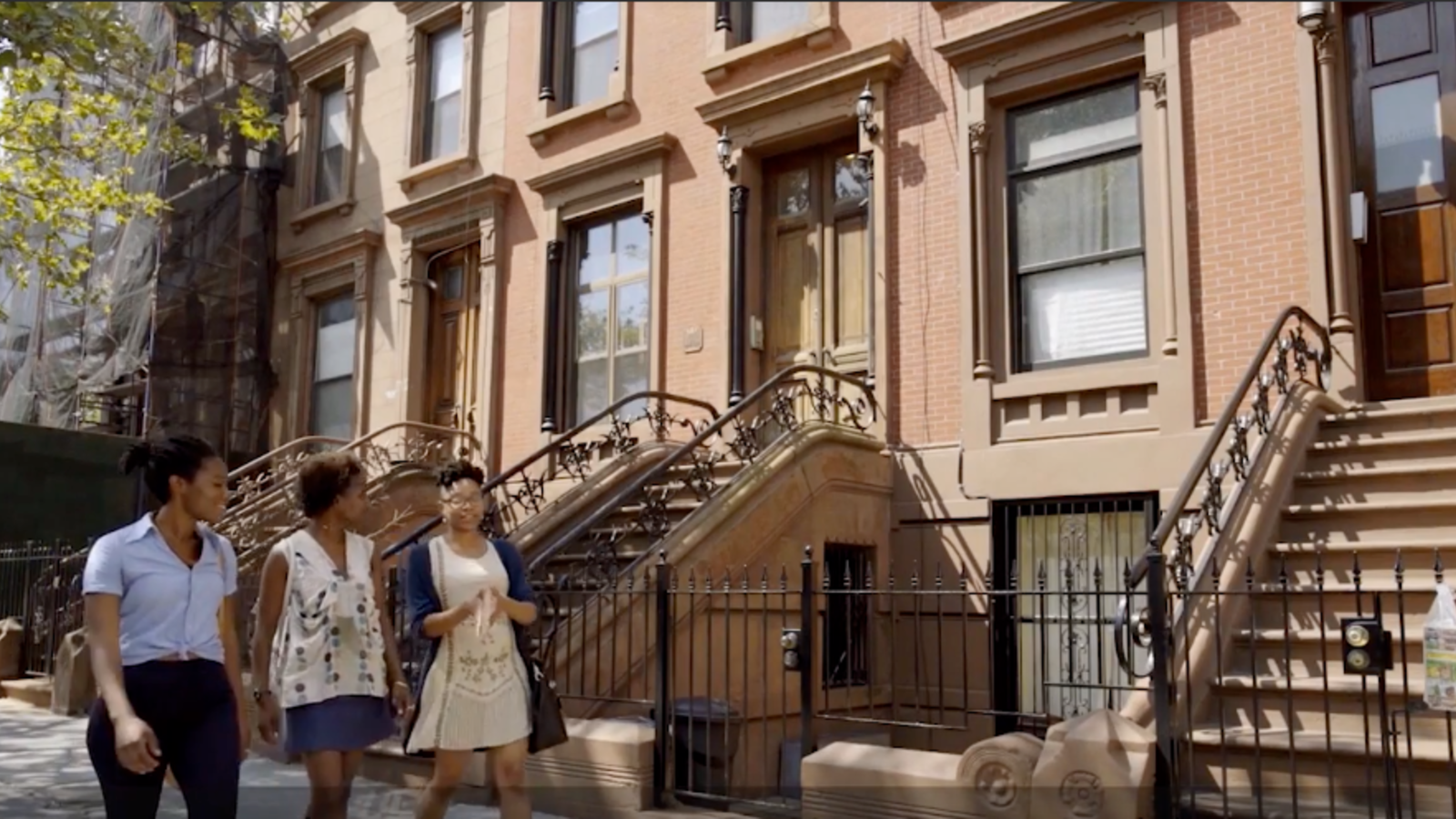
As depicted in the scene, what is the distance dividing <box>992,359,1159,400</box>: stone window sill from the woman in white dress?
20.0 ft

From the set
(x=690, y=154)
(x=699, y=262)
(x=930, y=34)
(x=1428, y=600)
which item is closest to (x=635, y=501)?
(x=699, y=262)

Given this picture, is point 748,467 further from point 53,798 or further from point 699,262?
point 53,798

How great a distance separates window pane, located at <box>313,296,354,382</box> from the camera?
55.3ft

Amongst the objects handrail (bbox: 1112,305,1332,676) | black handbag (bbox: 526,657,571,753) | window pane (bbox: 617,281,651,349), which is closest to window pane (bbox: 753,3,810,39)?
window pane (bbox: 617,281,651,349)

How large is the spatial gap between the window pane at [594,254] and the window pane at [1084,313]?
527 centimetres

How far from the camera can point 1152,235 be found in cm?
971

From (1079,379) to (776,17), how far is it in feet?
17.4

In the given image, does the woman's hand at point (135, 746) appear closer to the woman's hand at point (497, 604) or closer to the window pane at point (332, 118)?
the woman's hand at point (497, 604)

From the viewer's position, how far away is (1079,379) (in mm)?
9789

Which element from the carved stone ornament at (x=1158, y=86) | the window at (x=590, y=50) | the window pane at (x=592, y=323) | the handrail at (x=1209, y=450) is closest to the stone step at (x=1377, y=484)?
the handrail at (x=1209, y=450)

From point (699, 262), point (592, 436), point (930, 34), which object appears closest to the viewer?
point (930, 34)

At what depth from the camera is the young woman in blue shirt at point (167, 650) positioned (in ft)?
11.7

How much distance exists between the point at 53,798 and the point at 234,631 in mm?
3924

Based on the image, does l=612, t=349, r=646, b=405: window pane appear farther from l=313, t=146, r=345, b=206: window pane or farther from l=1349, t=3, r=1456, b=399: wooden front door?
l=1349, t=3, r=1456, b=399: wooden front door
